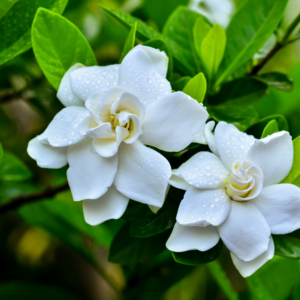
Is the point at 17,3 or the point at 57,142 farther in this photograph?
the point at 17,3

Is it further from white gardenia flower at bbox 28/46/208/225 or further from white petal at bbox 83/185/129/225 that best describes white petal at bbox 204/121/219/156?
white petal at bbox 83/185/129/225

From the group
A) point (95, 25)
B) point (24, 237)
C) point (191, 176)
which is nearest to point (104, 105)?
point (191, 176)

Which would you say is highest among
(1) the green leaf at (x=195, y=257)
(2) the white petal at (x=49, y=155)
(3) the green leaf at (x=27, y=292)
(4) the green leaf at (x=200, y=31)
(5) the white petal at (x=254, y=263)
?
(4) the green leaf at (x=200, y=31)

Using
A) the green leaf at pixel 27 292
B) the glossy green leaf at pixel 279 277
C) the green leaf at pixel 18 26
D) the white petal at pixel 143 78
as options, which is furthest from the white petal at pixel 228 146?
the green leaf at pixel 27 292

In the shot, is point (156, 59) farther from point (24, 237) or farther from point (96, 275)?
point (96, 275)

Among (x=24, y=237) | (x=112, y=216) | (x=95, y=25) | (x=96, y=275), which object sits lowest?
(x=96, y=275)

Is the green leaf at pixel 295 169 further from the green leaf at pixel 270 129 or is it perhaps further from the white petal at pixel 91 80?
the white petal at pixel 91 80

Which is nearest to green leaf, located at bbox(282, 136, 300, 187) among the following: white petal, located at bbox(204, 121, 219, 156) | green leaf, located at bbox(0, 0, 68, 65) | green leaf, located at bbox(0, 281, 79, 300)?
white petal, located at bbox(204, 121, 219, 156)
